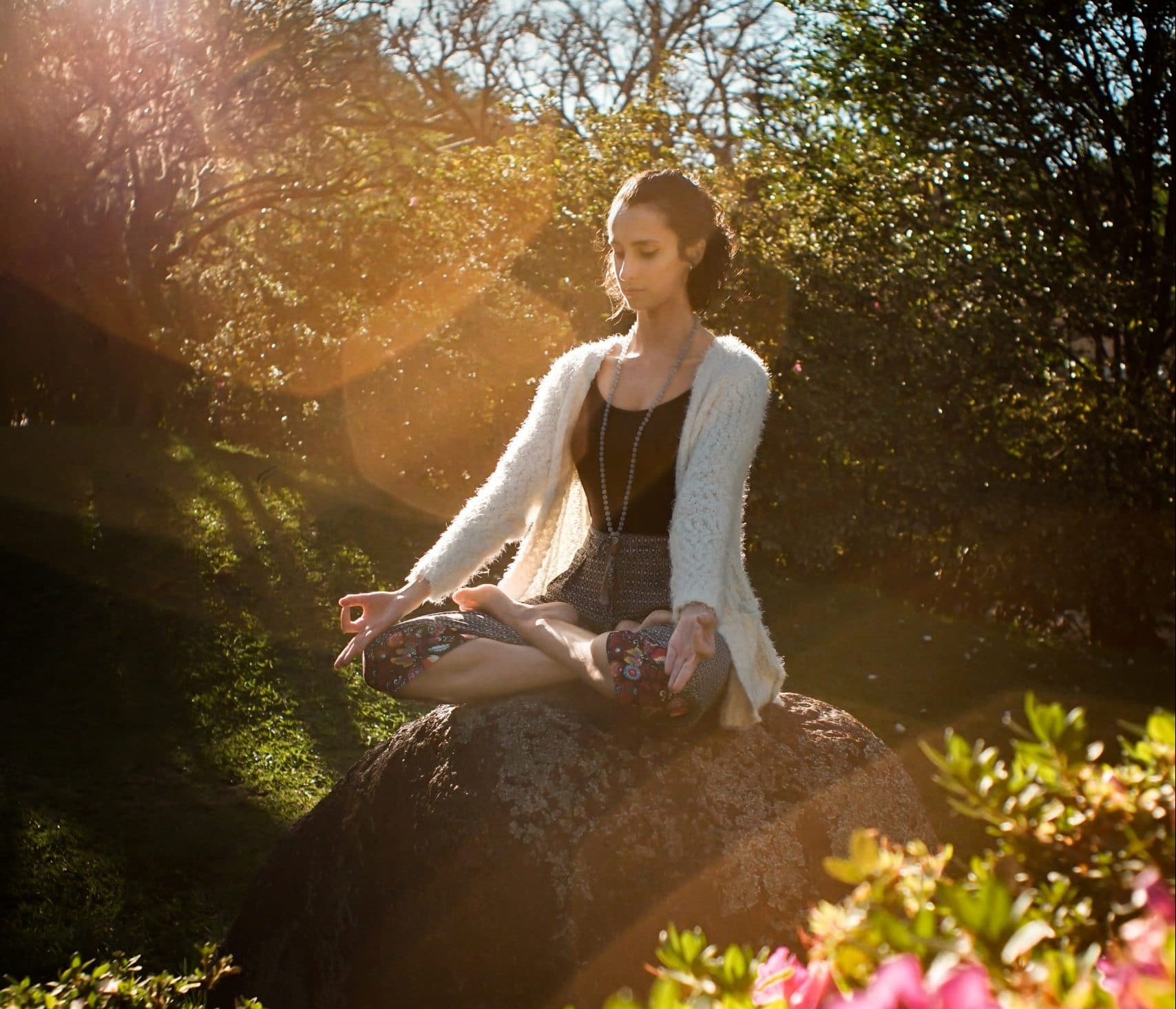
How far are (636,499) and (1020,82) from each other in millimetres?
7744

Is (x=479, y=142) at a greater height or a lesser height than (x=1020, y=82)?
greater

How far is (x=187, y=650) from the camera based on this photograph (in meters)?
8.37

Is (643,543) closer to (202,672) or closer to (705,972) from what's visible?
(705,972)

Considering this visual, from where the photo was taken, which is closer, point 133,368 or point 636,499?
point 636,499

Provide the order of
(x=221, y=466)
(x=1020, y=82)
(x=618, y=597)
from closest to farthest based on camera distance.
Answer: (x=618, y=597), (x=1020, y=82), (x=221, y=466)

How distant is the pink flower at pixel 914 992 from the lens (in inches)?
46.2

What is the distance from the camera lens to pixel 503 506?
4586 millimetres

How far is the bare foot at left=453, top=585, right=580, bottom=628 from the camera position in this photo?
430cm

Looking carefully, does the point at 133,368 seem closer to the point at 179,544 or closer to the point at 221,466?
the point at 221,466

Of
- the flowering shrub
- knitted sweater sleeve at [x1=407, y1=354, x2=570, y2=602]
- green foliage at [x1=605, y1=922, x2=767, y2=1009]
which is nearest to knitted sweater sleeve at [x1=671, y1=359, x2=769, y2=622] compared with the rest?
knitted sweater sleeve at [x1=407, y1=354, x2=570, y2=602]

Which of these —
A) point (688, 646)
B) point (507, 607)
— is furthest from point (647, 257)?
point (688, 646)

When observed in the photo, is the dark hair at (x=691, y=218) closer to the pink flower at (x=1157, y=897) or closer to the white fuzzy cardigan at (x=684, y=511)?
the white fuzzy cardigan at (x=684, y=511)

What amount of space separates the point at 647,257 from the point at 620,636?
4.29 feet

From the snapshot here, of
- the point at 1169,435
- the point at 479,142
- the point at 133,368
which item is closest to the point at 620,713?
the point at 1169,435
